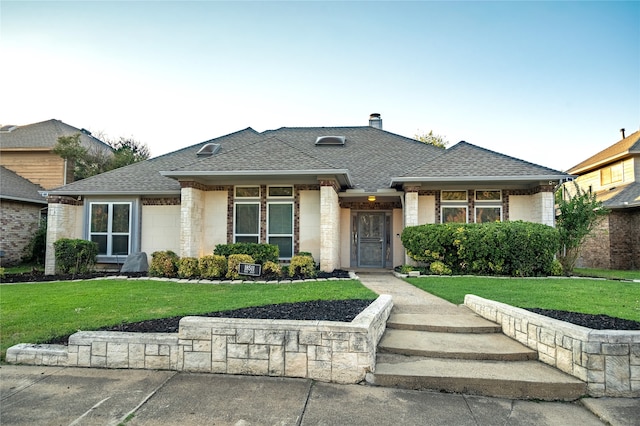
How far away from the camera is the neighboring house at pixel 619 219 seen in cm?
1525

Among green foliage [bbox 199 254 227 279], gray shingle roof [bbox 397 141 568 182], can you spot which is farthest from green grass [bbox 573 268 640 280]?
green foliage [bbox 199 254 227 279]

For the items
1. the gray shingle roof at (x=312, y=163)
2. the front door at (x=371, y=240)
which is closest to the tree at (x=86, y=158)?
the gray shingle roof at (x=312, y=163)

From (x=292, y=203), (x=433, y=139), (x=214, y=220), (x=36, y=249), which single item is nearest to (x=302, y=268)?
(x=292, y=203)

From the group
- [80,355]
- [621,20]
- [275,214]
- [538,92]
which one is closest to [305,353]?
[80,355]

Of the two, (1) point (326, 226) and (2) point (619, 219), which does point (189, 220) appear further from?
(2) point (619, 219)

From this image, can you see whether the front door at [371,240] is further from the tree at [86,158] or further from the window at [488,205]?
the tree at [86,158]

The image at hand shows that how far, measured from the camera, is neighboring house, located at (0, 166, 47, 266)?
1453 centimetres

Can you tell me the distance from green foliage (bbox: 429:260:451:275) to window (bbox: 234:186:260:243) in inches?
229

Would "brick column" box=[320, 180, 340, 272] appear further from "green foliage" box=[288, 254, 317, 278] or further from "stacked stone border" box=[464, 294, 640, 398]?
"stacked stone border" box=[464, 294, 640, 398]

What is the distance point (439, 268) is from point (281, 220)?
17.5 feet

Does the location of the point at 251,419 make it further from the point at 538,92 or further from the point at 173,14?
the point at 538,92

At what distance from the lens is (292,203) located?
11938 mm

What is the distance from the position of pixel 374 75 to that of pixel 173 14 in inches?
270

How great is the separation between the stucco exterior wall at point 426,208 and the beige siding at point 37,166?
58.2ft
